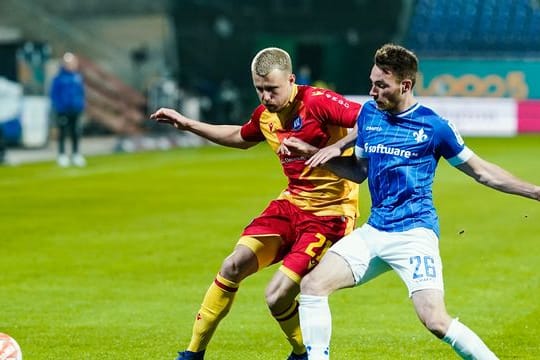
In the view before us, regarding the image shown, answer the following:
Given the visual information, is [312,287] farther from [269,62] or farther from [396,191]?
[269,62]

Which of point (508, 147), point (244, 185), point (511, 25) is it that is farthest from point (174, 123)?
point (511, 25)

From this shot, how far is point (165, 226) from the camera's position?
16.9 m

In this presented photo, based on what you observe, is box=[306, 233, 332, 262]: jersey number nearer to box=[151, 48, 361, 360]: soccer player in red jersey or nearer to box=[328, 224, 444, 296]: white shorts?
box=[151, 48, 361, 360]: soccer player in red jersey

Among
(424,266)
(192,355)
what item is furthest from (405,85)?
(192,355)

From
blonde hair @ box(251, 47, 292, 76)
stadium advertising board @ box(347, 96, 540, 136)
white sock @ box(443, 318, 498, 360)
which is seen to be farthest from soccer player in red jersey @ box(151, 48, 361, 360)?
stadium advertising board @ box(347, 96, 540, 136)

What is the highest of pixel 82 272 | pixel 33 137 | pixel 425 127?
pixel 425 127

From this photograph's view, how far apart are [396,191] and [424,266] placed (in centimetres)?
50

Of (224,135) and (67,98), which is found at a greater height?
(224,135)

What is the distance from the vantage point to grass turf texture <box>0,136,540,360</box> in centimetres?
963

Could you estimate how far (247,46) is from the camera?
156 feet

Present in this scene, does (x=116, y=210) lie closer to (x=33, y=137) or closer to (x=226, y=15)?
(x=33, y=137)

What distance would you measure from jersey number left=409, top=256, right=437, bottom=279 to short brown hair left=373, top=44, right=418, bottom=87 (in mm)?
1063

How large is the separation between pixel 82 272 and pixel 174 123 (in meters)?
4.96

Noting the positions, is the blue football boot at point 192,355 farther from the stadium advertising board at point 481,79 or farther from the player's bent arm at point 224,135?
the stadium advertising board at point 481,79
